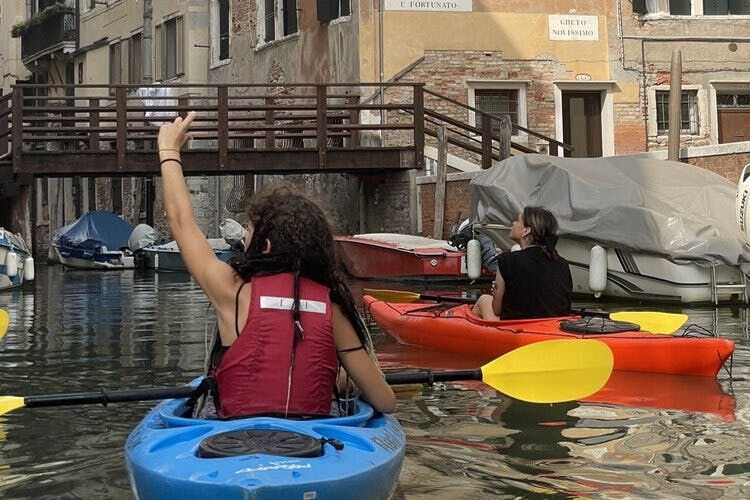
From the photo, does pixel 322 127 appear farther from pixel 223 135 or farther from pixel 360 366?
pixel 360 366

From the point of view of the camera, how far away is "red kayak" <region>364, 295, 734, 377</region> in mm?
7516

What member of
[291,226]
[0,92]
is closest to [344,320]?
[291,226]

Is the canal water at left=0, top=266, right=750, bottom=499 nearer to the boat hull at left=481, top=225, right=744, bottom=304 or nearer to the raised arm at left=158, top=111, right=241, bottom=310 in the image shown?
the raised arm at left=158, top=111, right=241, bottom=310

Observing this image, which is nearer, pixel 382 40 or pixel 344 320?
pixel 344 320

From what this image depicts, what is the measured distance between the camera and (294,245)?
13.6 feet

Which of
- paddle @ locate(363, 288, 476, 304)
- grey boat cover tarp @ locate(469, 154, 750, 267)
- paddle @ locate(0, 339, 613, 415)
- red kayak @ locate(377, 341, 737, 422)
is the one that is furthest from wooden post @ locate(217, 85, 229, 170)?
paddle @ locate(0, 339, 613, 415)

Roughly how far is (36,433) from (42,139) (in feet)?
50.8

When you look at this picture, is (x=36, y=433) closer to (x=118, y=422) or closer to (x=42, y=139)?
(x=118, y=422)

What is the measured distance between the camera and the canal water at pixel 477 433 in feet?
16.7

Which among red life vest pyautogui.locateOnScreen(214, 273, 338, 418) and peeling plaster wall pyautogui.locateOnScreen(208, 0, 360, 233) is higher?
peeling plaster wall pyautogui.locateOnScreen(208, 0, 360, 233)

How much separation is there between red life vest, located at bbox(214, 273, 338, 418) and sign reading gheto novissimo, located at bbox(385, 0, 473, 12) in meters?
18.7

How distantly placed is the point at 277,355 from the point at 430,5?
752 inches

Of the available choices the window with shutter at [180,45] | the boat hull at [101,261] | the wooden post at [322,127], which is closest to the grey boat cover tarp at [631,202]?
the wooden post at [322,127]

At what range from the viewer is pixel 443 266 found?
682 inches
